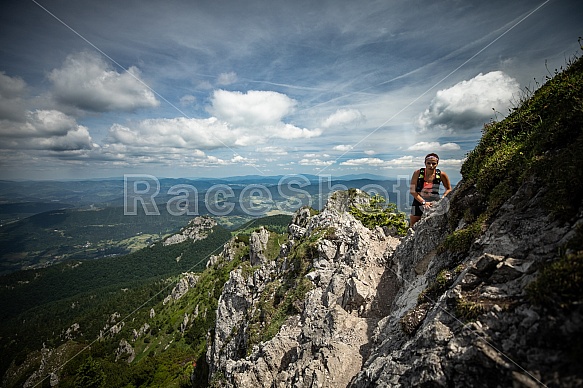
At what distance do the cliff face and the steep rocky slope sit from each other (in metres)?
0.03

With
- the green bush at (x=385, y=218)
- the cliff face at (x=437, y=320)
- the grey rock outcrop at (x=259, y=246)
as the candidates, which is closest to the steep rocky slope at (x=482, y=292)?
the cliff face at (x=437, y=320)

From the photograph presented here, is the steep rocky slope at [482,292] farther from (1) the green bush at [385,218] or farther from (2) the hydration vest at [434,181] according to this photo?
(1) the green bush at [385,218]

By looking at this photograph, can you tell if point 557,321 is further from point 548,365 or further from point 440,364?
point 440,364

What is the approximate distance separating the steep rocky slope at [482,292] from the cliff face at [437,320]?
3 cm

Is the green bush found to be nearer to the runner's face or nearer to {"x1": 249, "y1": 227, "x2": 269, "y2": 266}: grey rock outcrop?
the runner's face

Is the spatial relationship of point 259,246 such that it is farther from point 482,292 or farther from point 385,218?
point 482,292

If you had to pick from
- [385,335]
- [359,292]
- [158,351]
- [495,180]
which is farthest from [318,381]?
[158,351]

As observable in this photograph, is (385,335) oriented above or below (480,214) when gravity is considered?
below

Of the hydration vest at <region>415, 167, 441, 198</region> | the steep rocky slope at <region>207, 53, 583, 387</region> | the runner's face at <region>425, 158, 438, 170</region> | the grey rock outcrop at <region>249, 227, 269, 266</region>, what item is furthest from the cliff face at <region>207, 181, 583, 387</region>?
the grey rock outcrop at <region>249, 227, 269, 266</region>

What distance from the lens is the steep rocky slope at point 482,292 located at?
4434 mm

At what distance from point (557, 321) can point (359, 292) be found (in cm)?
1052

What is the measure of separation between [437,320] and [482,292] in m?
1.32

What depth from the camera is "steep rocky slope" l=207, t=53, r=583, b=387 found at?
14.5ft

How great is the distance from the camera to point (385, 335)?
1004 centimetres
